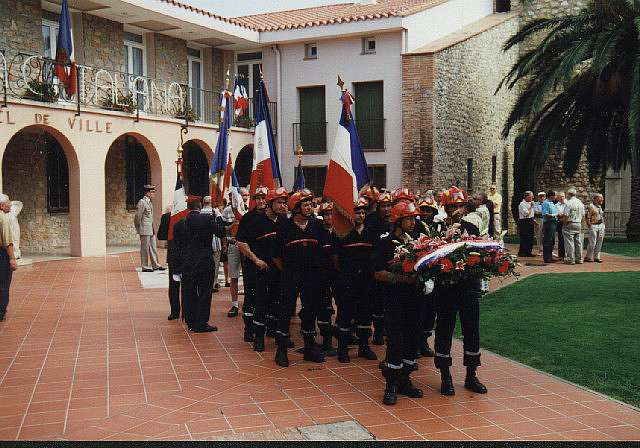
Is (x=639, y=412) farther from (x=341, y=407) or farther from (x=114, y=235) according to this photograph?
(x=114, y=235)

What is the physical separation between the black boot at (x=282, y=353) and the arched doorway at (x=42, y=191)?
1238 centimetres

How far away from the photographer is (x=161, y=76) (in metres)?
22.4

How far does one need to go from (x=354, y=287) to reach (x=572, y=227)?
35.3 feet

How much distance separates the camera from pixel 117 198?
2222 centimetres

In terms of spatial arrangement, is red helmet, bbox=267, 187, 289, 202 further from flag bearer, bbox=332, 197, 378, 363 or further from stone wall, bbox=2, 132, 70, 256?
stone wall, bbox=2, 132, 70, 256

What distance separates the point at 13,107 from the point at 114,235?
22.7ft

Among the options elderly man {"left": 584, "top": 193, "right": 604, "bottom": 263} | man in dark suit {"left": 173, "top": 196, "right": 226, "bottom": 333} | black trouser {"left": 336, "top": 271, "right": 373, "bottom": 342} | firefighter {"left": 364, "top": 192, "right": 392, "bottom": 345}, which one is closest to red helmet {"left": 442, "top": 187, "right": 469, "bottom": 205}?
firefighter {"left": 364, "top": 192, "right": 392, "bottom": 345}

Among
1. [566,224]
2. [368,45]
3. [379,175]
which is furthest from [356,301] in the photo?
[368,45]

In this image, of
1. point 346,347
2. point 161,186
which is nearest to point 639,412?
point 346,347

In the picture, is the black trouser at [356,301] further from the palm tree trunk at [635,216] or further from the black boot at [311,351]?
the palm tree trunk at [635,216]

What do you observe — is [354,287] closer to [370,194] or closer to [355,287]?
[355,287]

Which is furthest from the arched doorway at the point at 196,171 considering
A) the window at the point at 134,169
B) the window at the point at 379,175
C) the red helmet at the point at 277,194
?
the red helmet at the point at 277,194

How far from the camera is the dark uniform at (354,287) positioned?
7676mm

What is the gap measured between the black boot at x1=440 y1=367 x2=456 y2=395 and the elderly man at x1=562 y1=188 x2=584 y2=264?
1133 cm
